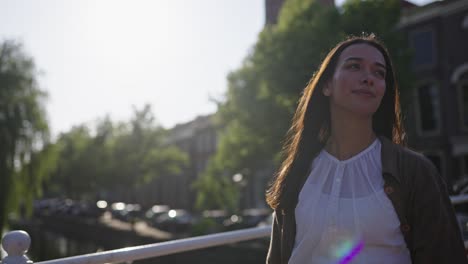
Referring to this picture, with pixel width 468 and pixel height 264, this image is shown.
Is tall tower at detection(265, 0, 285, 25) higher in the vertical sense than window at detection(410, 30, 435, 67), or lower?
higher

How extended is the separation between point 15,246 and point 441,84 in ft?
63.9

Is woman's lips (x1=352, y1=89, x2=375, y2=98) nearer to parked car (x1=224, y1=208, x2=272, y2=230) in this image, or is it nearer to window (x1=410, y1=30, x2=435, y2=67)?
parked car (x1=224, y1=208, x2=272, y2=230)

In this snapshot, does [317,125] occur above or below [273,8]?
below

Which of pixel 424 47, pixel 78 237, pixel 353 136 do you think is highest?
pixel 424 47

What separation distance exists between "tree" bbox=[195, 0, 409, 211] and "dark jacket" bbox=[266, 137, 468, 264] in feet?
42.0

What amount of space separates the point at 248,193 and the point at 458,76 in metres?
15.7

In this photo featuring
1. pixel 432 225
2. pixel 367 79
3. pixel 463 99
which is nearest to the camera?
pixel 432 225

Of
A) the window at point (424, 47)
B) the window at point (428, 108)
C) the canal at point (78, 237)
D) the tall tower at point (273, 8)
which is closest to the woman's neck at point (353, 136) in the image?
the tall tower at point (273, 8)

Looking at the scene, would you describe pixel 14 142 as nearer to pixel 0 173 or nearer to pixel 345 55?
pixel 0 173

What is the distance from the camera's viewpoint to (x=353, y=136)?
5.20 feet

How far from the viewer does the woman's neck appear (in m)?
1.58

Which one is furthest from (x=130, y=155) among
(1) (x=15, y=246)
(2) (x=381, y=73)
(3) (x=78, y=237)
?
(2) (x=381, y=73)

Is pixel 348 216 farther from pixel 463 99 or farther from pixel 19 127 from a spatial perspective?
pixel 463 99

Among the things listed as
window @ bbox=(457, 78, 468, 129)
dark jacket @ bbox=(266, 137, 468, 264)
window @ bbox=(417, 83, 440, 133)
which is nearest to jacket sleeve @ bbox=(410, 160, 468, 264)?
dark jacket @ bbox=(266, 137, 468, 264)
